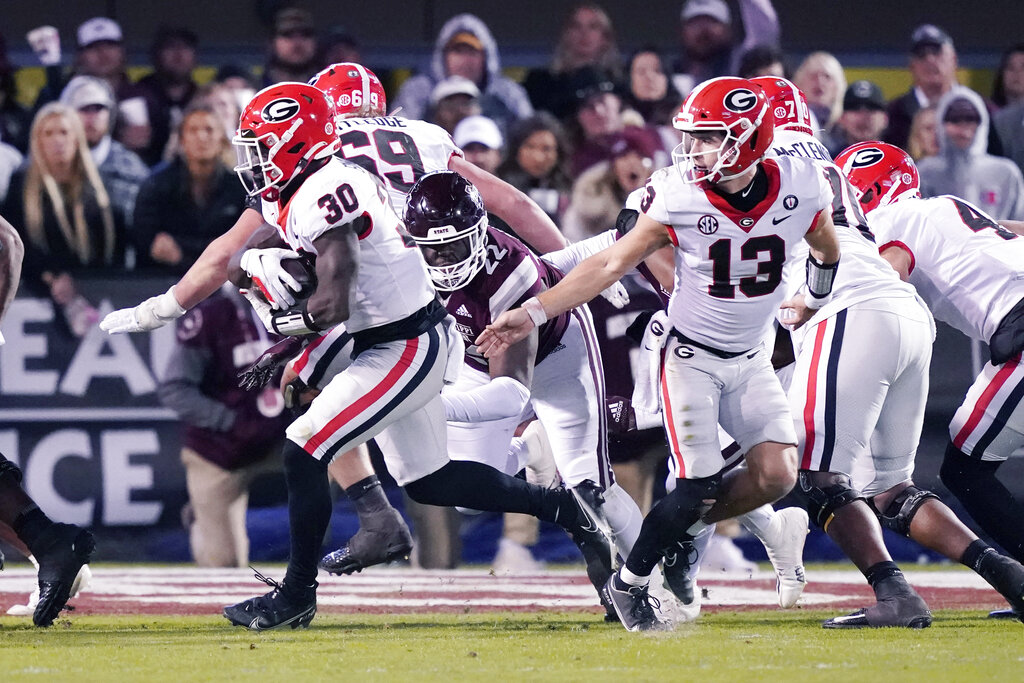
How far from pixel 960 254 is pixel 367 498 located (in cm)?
222

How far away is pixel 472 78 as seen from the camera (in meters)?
8.86

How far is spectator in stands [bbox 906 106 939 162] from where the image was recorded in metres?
8.57

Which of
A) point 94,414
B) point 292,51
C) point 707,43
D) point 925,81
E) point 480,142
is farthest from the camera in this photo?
point 707,43

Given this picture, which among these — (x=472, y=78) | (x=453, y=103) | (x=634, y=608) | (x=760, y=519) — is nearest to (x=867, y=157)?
(x=760, y=519)

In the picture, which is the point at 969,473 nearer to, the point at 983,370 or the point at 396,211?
the point at 983,370

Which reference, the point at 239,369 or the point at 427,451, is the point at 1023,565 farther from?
the point at 239,369

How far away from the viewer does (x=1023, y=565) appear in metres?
5.11

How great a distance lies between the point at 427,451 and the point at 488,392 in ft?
1.09

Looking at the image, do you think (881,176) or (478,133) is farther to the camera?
(478,133)

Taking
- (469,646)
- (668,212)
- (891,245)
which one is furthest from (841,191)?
(469,646)

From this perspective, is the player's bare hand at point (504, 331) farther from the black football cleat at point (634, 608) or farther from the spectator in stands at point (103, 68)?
the spectator in stands at point (103, 68)

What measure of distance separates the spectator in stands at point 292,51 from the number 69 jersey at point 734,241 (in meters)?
4.60

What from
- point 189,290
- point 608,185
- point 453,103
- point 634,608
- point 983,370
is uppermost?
point 453,103

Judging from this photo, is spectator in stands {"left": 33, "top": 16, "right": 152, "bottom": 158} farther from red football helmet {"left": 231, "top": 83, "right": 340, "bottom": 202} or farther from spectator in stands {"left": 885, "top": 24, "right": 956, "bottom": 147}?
spectator in stands {"left": 885, "top": 24, "right": 956, "bottom": 147}
